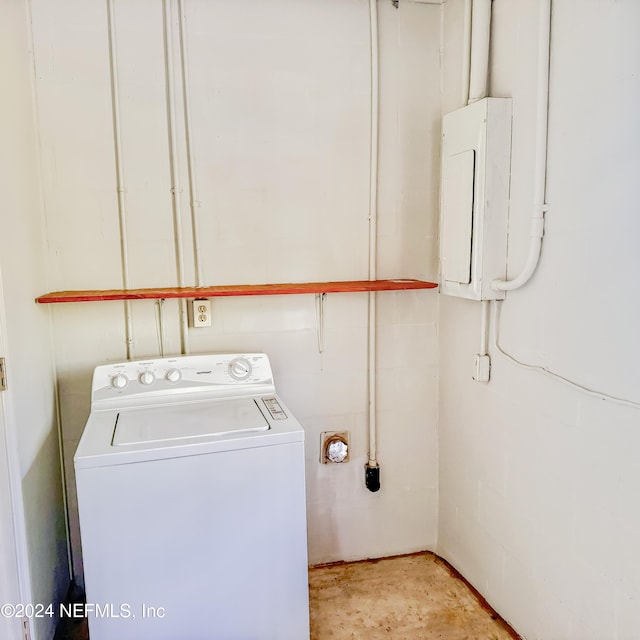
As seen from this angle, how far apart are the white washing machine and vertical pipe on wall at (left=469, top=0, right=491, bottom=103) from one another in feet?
4.32

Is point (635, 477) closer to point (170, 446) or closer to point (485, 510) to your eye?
point (485, 510)

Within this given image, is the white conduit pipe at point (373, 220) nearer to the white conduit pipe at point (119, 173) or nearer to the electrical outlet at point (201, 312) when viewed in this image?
the electrical outlet at point (201, 312)

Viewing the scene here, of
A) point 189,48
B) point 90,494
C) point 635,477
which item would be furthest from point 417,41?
point 90,494

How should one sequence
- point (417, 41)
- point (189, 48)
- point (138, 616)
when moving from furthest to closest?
point (417, 41), point (189, 48), point (138, 616)

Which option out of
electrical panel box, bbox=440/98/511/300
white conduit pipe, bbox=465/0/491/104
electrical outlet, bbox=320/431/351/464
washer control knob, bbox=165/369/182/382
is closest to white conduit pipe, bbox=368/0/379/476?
electrical outlet, bbox=320/431/351/464

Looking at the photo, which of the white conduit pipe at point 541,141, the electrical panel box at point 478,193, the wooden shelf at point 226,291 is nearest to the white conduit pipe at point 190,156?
the wooden shelf at point 226,291

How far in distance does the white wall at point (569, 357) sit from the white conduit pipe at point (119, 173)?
1.28 m

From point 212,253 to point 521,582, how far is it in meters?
1.62

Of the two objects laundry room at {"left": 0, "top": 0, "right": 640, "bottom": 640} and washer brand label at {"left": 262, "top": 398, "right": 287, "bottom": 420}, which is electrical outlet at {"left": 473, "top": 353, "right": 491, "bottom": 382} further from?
washer brand label at {"left": 262, "top": 398, "right": 287, "bottom": 420}

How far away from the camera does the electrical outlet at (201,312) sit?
2.08m

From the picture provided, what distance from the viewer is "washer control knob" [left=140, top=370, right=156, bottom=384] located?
1929 mm

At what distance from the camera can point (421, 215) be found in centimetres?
227

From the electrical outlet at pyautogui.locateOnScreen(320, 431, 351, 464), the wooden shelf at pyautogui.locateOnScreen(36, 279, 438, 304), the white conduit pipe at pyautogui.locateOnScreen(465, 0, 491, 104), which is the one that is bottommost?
the electrical outlet at pyautogui.locateOnScreen(320, 431, 351, 464)

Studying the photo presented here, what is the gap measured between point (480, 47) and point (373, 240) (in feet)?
2.57
